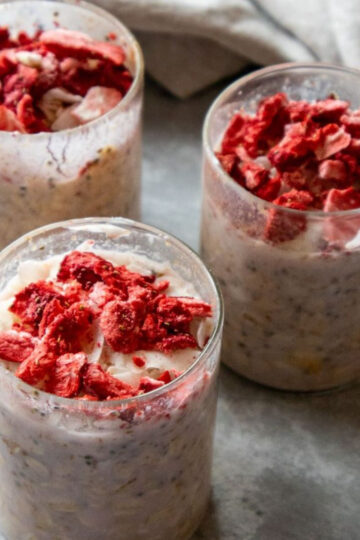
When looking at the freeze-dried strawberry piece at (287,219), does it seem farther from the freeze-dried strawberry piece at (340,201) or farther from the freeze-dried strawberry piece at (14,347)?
the freeze-dried strawberry piece at (14,347)

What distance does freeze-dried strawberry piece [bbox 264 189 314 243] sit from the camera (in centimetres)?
166

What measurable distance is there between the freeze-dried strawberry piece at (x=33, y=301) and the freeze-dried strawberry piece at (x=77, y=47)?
24.7 inches

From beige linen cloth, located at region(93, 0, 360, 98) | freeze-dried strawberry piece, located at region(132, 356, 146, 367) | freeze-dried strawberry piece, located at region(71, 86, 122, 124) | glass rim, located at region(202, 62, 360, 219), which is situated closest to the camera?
freeze-dried strawberry piece, located at region(132, 356, 146, 367)

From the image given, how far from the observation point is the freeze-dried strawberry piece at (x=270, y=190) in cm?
174

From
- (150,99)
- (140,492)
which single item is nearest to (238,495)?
(140,492)

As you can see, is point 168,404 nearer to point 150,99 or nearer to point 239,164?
point 239,164

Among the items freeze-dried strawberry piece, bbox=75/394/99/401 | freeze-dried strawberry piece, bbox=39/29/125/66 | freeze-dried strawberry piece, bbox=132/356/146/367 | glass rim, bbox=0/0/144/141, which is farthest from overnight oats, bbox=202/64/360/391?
freeze-dried strawberry piece, bbox=75/394/99/401

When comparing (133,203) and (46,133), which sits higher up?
(46,133)

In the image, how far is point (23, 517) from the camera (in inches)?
61.7

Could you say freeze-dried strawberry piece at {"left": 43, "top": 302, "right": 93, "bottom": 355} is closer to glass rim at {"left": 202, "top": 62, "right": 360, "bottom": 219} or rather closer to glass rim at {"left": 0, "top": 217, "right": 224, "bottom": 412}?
glass rim at {"left": 0, "top": 217, "right": 224, "bottom": 412}

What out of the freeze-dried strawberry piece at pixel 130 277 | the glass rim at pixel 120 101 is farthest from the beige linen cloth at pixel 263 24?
the freeze-dried strawberry piece at pixel 130 277

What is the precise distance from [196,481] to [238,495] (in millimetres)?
217

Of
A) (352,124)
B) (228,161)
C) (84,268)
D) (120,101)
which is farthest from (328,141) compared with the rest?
(84,268)

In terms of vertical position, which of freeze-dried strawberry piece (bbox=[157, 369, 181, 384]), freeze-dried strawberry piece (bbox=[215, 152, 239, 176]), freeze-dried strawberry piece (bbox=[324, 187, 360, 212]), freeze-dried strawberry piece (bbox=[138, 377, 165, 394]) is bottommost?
freeze-dried strawberry piece (bbox=[157, 369, 181, 384])
